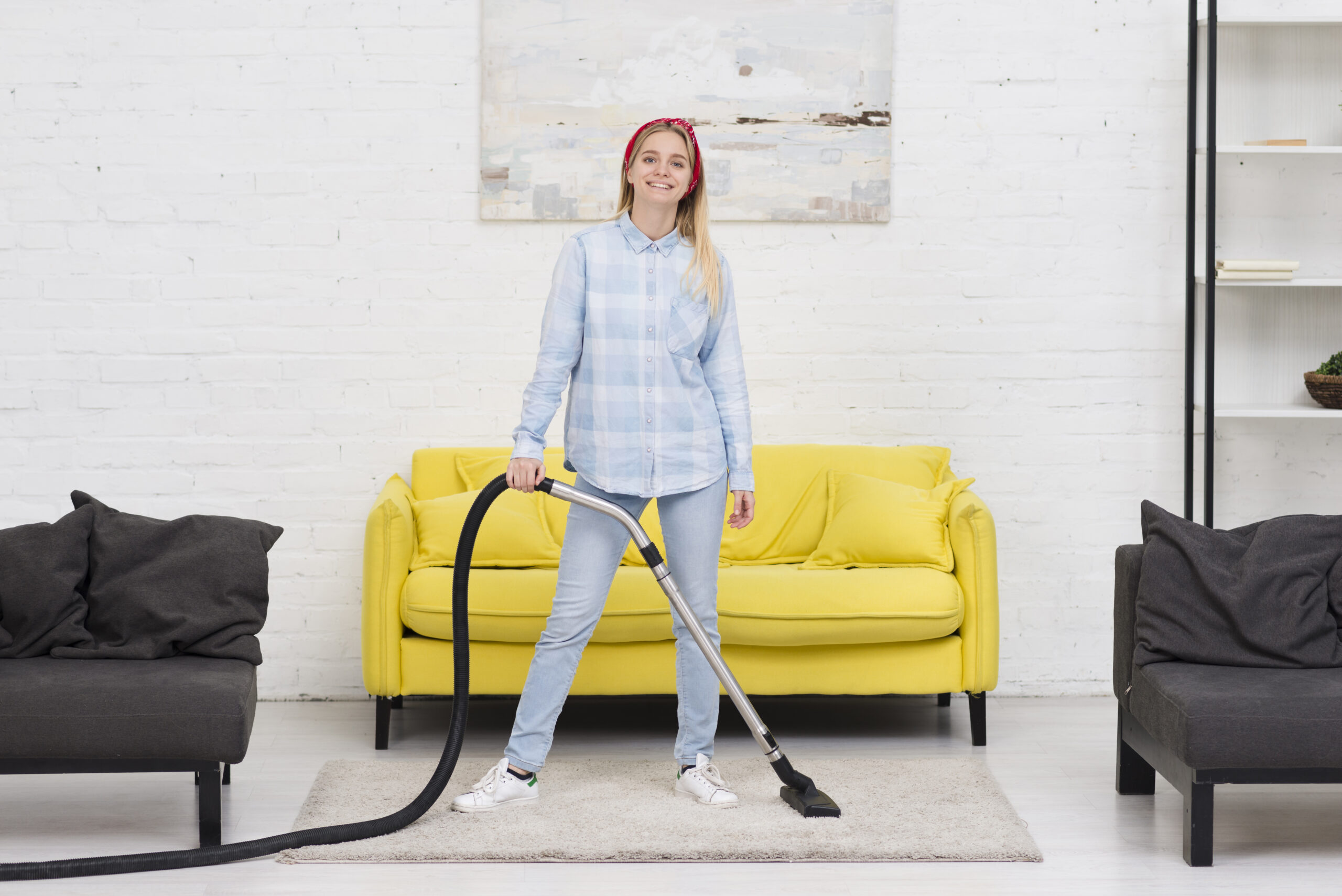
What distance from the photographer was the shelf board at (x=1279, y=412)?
3.73 meters

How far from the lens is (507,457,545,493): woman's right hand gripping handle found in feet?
8.67

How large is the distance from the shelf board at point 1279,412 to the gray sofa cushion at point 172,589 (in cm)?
270

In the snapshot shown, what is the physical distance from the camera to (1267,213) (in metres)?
4.03

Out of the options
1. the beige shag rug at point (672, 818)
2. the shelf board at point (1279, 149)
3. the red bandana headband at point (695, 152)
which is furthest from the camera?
the shelf board at point (1279, 149)

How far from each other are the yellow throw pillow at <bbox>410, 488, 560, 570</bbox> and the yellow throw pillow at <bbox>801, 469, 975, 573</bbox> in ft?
2.41

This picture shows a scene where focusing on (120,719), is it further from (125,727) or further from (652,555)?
(652,555)

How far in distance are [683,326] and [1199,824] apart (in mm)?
1407

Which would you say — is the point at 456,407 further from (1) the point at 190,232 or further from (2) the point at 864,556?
(2) the point at 864,556

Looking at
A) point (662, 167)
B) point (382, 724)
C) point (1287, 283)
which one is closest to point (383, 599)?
point (382, 724)

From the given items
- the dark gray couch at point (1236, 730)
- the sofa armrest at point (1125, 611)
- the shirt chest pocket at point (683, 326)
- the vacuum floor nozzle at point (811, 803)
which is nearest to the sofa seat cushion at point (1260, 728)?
the dark gray couch at point (1236, 730)

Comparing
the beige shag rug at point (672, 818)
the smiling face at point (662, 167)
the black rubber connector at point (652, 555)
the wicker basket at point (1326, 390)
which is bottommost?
the beige shag rug at point (672, 818)

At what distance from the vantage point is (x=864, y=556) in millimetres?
3510

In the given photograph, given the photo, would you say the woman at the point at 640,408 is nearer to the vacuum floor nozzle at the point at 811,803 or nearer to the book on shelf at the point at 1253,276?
the vacuum floor nozzle at the point at 811,803

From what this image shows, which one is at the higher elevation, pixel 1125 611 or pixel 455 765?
pixel 1125 611
